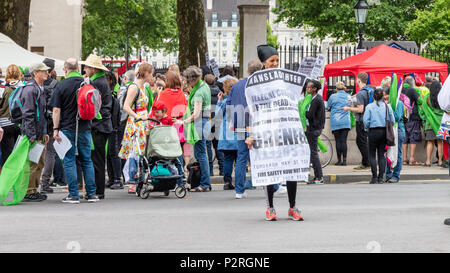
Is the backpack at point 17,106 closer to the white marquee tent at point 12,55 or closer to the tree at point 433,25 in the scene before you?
the white marquee tent at point 12,55

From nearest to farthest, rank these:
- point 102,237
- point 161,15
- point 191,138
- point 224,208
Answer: point 102,237 → point 224,208 → point 191,138 → point 161,15

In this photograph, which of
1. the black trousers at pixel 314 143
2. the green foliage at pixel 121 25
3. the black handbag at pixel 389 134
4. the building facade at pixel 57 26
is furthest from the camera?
the green foliage at pixel 121 25

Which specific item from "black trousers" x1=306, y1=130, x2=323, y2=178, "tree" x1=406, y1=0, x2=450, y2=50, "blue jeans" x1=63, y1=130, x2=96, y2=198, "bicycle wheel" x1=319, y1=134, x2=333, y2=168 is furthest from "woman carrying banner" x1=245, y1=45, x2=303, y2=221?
"tree" x1=406, y1=0, x2=450, y2=50

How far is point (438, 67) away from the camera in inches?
861

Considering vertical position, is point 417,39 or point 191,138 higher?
point 417,39

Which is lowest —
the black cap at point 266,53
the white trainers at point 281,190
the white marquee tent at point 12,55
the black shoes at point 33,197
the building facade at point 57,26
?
the black shoes at point 33,197

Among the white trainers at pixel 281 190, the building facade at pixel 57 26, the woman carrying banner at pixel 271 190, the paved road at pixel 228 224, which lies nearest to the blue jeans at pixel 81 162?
the paved road at pixel 228 224

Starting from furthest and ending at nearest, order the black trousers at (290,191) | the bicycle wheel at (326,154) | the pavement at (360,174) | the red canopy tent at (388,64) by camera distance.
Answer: the red canopy tent at (388,64), the bicycle wheel at (326,154), the pavement at (360,174), the black trousers at (290,191)

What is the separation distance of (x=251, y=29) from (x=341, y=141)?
16.2 ft

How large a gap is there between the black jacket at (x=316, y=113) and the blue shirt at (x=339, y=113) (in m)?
3.55

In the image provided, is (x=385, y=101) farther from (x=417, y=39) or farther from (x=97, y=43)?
(x=97, y=43)

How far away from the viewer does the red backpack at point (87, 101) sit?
1154 cm
